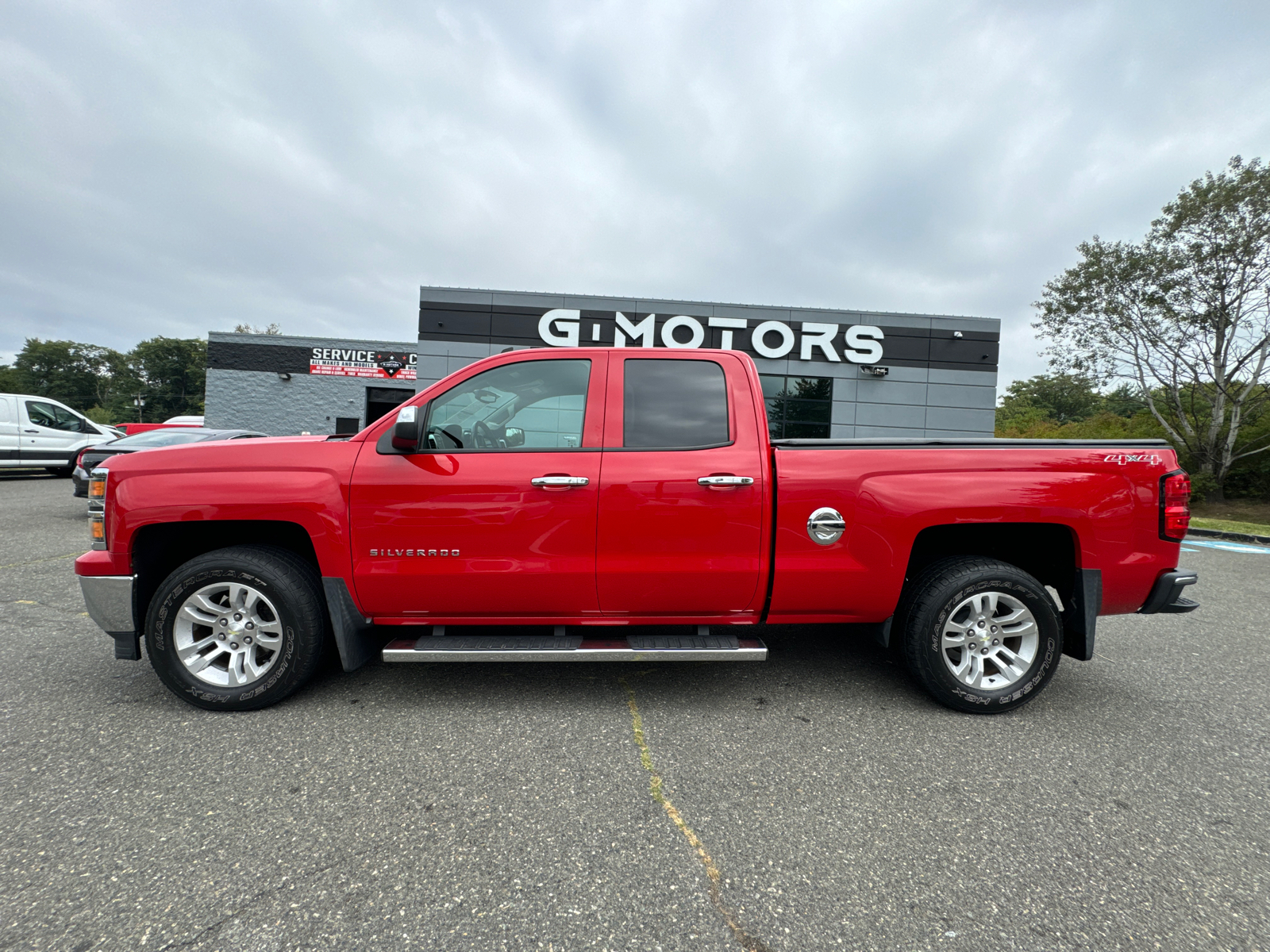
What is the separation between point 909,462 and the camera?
9.71ft

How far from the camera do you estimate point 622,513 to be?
289cm

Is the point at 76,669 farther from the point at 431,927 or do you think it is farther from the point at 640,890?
the point at 640,890

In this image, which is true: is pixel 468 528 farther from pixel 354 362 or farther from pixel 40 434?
pixel 354 362

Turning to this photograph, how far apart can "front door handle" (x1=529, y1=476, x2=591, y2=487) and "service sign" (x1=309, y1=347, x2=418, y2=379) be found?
22022mm

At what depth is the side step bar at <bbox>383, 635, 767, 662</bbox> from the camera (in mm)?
2791

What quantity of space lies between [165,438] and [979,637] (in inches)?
483

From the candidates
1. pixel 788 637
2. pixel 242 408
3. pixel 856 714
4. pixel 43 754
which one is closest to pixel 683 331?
pixel 788 637

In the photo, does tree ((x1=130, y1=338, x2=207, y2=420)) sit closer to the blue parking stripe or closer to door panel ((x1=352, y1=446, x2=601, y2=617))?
door panel ((x1=352, y1=446, x2=601, y2=617))

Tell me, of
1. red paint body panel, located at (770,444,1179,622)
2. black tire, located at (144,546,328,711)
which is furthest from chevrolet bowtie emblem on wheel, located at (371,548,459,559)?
red paint body panel, located at (770,444,1179,622)

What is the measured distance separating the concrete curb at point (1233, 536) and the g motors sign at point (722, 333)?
25.0 ft

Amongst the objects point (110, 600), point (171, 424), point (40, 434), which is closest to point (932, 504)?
point (110, 600)

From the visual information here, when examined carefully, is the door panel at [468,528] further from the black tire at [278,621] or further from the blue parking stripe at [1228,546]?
the blue parking stripe at [1228,546]

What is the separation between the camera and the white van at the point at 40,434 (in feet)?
42.6

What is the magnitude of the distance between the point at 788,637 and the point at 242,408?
25494mm
